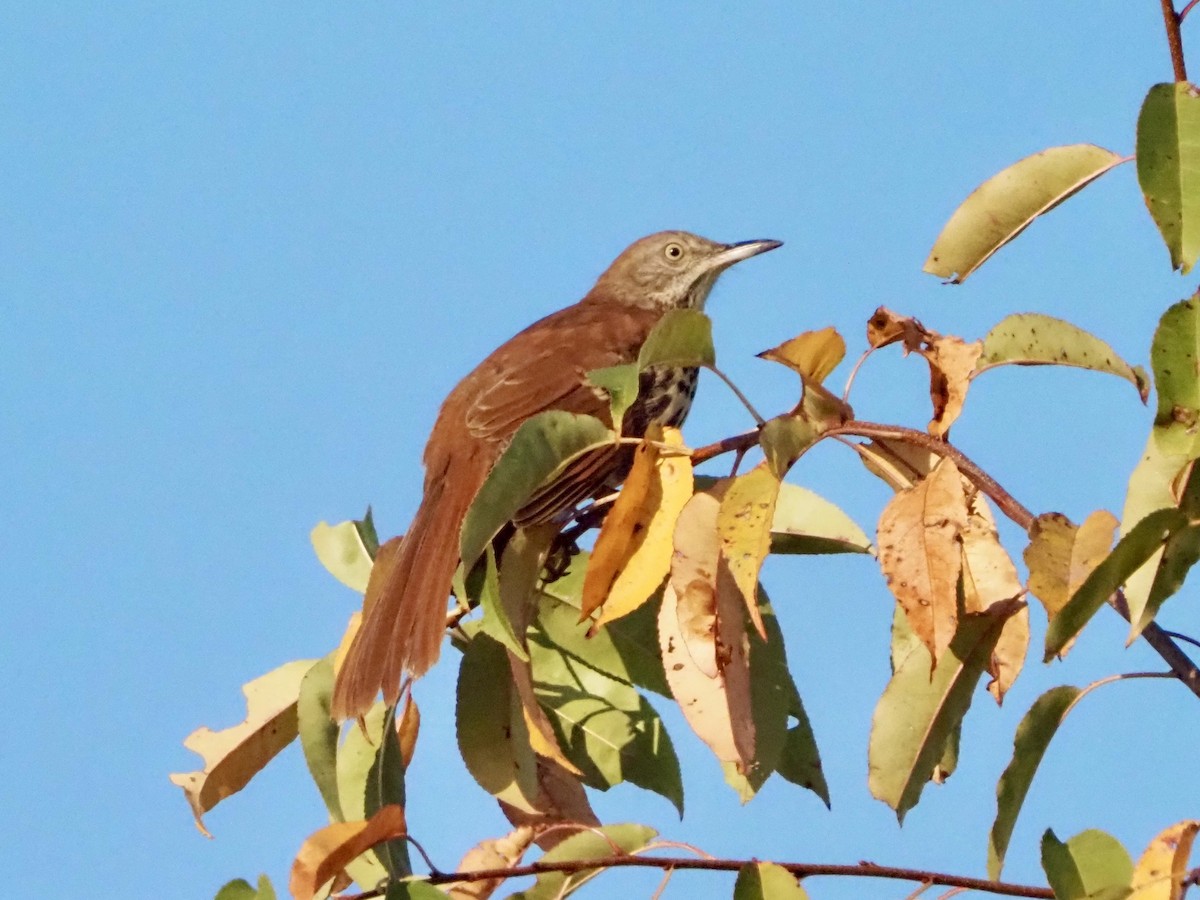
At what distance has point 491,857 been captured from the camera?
2598 millimetres

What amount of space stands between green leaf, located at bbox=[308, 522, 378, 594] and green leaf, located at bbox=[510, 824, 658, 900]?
126 centimetres

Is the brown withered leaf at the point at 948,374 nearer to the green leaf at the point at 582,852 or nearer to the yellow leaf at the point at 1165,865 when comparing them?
the yellow leaf at the point at 1165,865

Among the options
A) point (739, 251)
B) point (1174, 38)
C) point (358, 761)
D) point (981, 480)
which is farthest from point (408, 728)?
point (739, 251)

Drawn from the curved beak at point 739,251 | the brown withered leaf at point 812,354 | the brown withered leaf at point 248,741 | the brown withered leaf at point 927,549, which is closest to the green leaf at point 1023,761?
the brown withered leaf at point 927,549

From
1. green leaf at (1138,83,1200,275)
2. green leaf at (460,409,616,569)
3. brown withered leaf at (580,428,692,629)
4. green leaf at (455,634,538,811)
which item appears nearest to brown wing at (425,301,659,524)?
green leaf at (455,634,538,811)

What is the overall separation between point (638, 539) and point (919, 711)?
55 cm

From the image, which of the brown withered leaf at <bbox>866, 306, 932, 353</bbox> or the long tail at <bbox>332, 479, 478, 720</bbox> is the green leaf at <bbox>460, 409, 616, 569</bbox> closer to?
the brown withered leaf at <bbox>866, 306, 932, 353</bbox>

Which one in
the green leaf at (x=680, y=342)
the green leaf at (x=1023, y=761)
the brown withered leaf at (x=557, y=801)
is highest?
the green leaf at (x=680, y=342)

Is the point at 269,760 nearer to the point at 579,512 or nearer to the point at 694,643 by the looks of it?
the point at 579,512

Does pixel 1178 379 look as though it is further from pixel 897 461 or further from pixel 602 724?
pixel 602 724

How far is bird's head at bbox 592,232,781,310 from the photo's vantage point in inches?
263

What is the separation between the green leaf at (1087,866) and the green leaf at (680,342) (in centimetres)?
89

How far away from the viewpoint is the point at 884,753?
8.63 feet

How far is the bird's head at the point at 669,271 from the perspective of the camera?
667cm
